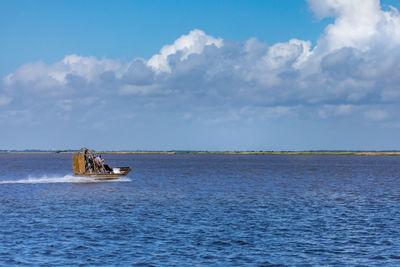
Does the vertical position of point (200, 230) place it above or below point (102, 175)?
below

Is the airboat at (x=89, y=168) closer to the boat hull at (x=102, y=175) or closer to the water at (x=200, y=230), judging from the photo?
the boat hull at (x=102, y=175)

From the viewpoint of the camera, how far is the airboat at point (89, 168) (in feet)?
213

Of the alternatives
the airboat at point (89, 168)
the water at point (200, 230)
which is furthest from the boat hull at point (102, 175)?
the water at point (200, 230)

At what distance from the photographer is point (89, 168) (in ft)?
218

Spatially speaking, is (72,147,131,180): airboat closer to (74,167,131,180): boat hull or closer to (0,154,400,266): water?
(74,167,131,180): boat hull

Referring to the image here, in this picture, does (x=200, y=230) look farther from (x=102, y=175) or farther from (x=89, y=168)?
(x=89, y=168)

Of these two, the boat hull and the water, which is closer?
the water

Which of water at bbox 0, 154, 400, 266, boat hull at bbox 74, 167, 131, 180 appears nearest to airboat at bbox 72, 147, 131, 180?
boat hull at bbox 74, 167, 131, 180

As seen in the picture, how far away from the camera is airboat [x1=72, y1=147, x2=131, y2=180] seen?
64875 mm

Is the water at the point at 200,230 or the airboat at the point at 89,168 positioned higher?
the airboat at the point at 89,168

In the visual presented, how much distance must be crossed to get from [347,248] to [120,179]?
170 feet

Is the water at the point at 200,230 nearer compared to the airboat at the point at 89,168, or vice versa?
the water at the point at 200,230

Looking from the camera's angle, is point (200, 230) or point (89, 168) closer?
point (200, 230)

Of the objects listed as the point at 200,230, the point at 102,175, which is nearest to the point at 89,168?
the point at 102,175
